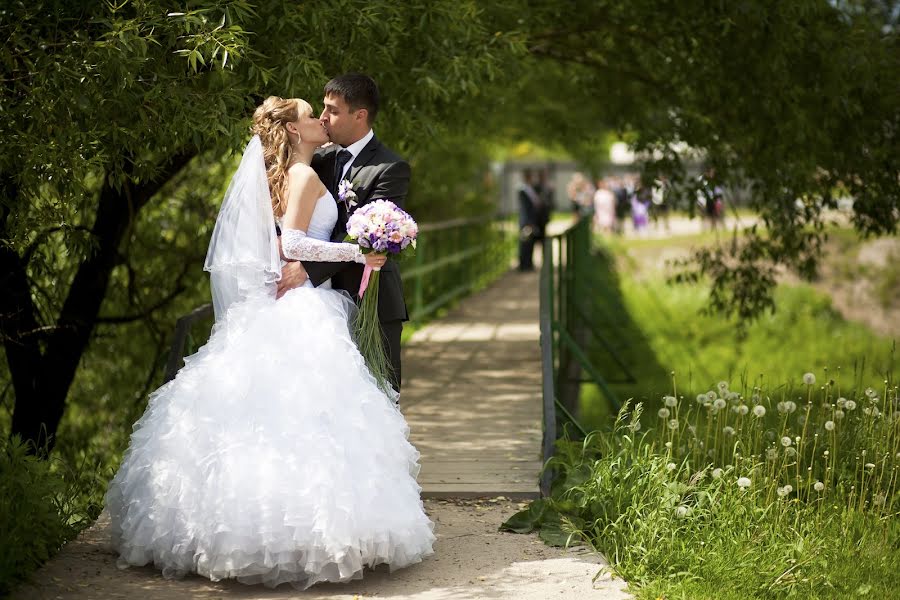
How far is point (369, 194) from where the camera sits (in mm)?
5457

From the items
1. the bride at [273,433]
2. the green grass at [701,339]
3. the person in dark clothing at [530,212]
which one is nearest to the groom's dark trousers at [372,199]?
the bride at [273,433]

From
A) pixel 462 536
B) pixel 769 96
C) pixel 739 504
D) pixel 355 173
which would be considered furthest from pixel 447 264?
pixel 739 504

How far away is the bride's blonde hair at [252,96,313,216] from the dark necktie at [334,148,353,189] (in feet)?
0.92

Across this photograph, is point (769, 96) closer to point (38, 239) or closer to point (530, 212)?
point (38, 239)

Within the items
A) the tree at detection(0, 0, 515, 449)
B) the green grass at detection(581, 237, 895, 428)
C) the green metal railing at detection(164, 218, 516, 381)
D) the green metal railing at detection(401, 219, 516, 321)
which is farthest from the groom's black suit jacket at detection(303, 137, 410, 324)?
the green grass at detection(581, 237, 895, 428)

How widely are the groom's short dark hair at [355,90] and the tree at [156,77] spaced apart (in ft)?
1.83

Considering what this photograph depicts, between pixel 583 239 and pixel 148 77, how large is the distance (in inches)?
319

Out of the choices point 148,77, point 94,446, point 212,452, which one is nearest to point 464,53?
point 148,77

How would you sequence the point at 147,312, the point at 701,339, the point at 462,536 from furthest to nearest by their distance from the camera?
the point at 701,339 → the point at 147,312 → the point at 462,536

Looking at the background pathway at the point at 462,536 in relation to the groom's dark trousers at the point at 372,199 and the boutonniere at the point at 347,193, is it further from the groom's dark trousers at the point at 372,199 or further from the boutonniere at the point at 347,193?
the boutonniere at the point at 347,193

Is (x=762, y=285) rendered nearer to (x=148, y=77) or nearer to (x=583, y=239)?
(x=583, y=239)

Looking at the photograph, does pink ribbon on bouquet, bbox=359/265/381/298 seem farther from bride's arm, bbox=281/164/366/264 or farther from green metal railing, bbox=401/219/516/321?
green metal railing, bbox=401/219/516/321

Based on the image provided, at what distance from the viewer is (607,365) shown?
16906mm

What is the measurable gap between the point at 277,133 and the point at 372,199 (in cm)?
51
